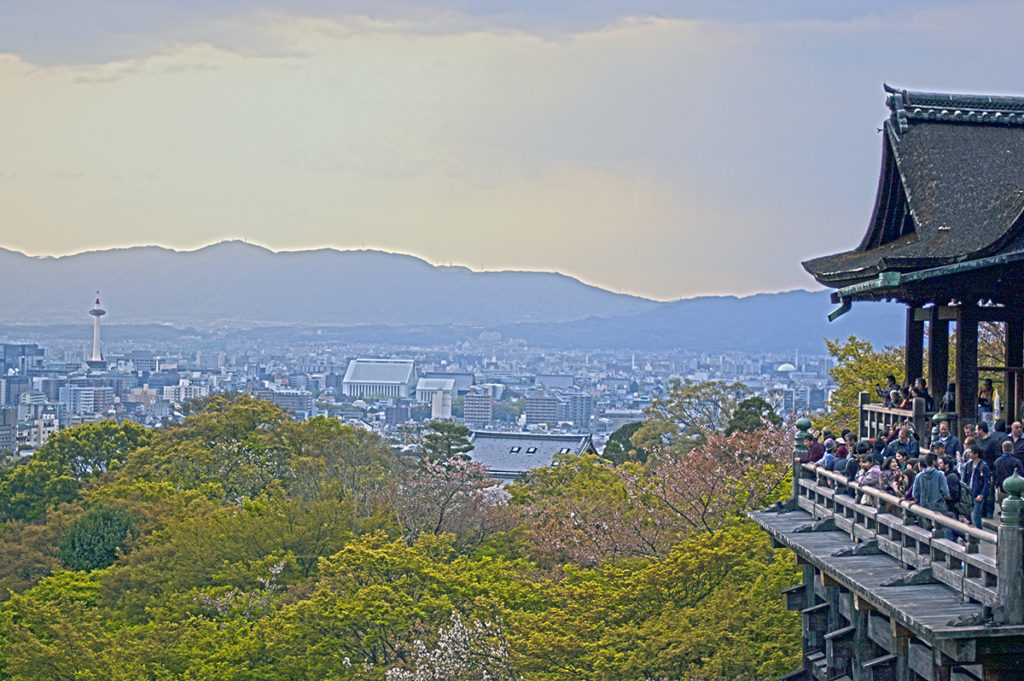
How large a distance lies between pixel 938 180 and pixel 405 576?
13.6m

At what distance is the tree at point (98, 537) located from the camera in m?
35.4

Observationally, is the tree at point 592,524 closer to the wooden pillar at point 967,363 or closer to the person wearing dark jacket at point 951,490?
the wooden pillar at point 967,363

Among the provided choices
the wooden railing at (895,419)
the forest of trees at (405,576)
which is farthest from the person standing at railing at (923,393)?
the forest of trees at (405,576)

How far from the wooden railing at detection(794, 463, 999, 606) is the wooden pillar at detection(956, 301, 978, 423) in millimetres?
1579

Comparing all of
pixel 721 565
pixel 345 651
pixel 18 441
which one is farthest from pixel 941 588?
pixel 18 441

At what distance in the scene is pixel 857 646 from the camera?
13047 millimetres

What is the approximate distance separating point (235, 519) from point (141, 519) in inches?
260

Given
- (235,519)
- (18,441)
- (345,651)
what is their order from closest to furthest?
(345,651)
(235,519)
(18,441)

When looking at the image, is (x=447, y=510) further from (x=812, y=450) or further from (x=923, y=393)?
(x=923, y=393)

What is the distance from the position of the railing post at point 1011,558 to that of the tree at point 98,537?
97.9ft

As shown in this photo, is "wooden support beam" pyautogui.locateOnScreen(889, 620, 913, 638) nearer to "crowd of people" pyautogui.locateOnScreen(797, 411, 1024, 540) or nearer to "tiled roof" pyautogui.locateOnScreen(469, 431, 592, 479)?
"crowd of people" pyautogui.locateOnScreen(797, 411, 1024, 540)

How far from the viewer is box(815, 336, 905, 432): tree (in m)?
30.3

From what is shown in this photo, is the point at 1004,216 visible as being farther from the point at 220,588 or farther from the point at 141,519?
the point at 141,519

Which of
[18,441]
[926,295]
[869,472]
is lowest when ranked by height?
[18,441]
